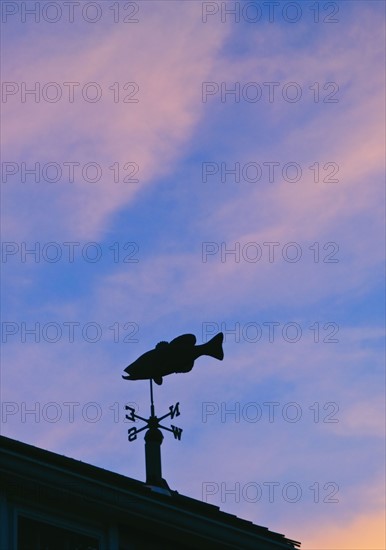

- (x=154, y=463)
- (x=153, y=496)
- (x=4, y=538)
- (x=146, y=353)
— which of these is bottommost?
(x=4, y=538)

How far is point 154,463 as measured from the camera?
72.2 feet

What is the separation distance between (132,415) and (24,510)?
260 inches

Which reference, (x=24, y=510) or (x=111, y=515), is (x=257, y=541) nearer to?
(x=111, y=515)

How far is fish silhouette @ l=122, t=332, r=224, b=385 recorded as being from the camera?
23.4 meters

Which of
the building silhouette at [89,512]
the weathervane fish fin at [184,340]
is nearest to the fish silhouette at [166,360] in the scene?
the weathervane fish fin at [184,340]

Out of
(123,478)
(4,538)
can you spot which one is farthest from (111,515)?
(4,538)

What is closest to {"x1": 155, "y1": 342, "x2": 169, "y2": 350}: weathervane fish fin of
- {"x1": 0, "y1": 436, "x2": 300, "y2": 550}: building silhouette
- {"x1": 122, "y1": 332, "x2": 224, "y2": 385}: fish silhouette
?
{"x1": 122, "y1": 332, "x2": 224, "y2": 385}: fish silhouette

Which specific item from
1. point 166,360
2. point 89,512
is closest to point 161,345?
point 166,360

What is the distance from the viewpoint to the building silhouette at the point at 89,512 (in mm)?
16344

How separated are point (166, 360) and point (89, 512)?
21.2 feet

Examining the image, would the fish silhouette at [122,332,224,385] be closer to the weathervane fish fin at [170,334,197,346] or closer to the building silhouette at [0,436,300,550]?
the weathervane fish fin at [170,334,197,346]

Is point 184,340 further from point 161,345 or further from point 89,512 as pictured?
point 89,512

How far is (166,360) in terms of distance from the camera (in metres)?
23.4

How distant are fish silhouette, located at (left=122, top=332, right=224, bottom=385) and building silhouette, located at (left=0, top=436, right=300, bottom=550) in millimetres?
4673
